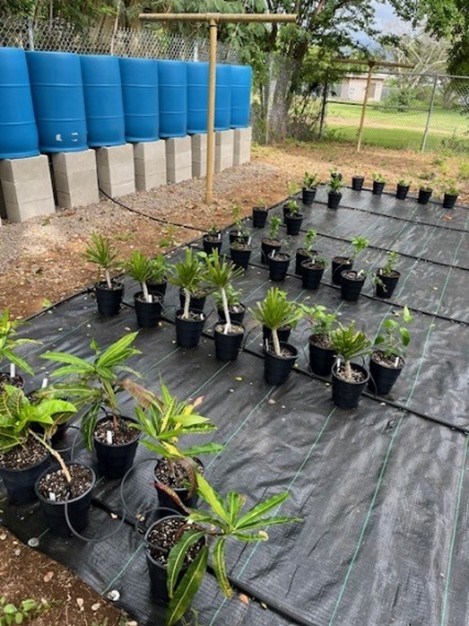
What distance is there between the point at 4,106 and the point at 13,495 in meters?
3.93

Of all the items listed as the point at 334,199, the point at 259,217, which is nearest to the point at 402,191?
the point at 334,199

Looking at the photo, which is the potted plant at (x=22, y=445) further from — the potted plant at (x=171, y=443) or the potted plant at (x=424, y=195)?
the potted plant at (x=424, y=195)

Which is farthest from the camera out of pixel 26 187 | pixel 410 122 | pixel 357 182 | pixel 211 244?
pixel 410 122

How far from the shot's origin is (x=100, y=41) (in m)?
6.58

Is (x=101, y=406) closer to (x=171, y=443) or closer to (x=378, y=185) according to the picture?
(x=171, y=443)

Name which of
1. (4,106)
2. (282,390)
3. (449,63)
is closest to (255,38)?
(449,63)

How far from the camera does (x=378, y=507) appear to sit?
192 cm

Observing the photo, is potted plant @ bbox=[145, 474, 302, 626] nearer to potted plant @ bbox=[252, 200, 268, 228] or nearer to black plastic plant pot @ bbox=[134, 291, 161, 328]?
black plastic plant pot @ bbox=[134, 291, 161, 328]

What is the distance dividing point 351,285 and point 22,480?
269 cm

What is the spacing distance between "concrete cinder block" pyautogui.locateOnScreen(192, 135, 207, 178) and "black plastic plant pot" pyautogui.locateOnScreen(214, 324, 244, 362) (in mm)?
4849

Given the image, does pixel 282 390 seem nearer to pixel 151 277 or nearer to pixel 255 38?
pixel 151 277

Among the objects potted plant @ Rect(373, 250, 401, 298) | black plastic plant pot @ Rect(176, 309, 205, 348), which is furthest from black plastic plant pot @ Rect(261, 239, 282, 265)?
black plastic plant pot @ Rect(176, 309, 205, 348)

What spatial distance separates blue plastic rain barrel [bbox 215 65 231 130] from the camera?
274 inches

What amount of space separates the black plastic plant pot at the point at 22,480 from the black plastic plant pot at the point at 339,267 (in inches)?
109
